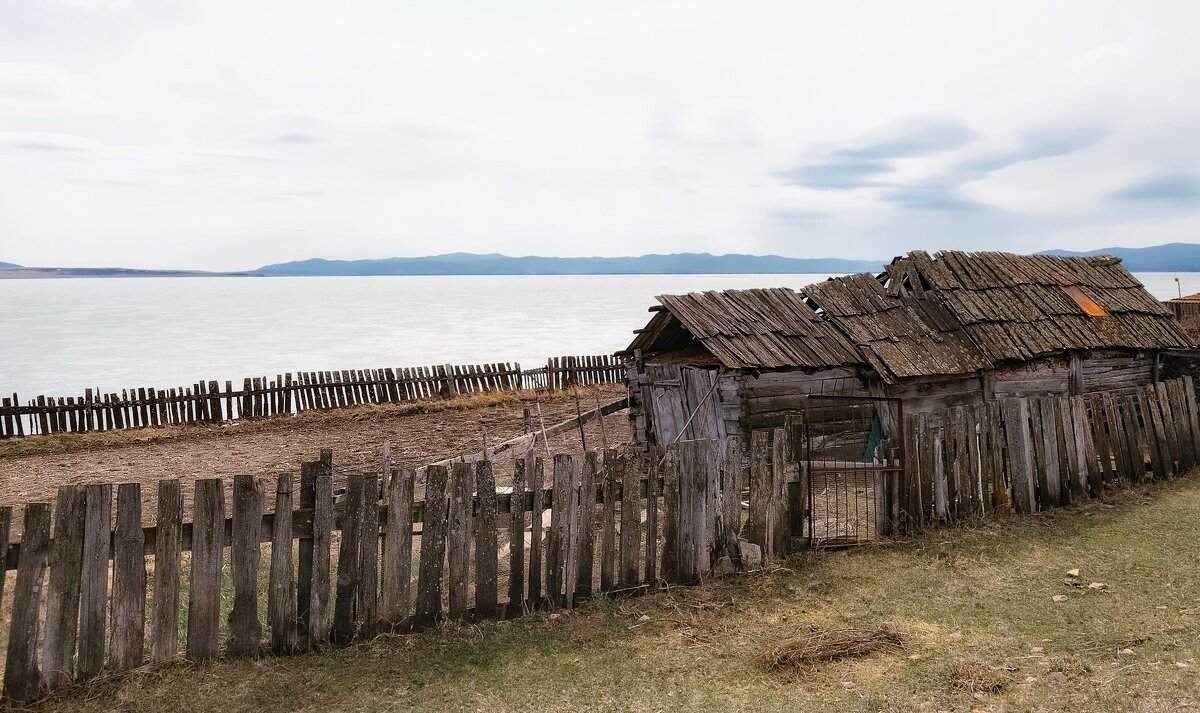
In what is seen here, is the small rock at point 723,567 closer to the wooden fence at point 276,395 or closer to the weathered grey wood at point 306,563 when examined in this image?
the weathered grey wood at point 306,563

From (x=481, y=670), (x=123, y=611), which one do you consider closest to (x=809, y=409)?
(x=481, y=670)

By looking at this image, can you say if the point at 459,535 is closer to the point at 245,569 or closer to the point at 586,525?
the point at 586,525

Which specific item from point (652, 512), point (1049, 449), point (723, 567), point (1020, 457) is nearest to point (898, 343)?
point (1049, 449)

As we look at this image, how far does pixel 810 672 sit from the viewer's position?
547 cm

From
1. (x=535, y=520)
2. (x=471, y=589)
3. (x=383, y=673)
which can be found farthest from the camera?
(x=471, y=589)

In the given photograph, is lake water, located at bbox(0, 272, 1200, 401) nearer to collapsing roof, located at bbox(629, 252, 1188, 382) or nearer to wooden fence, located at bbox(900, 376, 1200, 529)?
collapsing roof, located at bbox(629, 252, 1188, 382)

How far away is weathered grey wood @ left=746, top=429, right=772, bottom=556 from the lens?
25.2 ft

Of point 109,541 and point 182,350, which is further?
point 182,350

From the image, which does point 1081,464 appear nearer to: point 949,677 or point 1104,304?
point 949,677

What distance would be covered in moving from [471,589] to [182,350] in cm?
6451

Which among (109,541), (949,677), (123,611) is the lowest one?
(949,677)

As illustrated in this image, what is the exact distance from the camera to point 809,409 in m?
13.5

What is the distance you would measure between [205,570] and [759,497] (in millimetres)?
4649

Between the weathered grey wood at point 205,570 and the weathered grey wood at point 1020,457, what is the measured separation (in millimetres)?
7941
